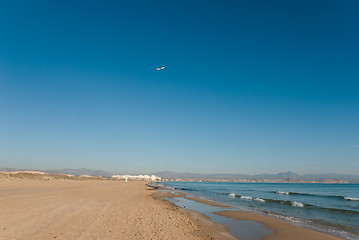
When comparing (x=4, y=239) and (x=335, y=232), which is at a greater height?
(x=4, y=239)

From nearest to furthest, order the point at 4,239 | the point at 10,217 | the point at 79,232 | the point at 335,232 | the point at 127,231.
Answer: the point at 4,239 < the point at 79,232 < the point at 127,231 < the point at 10,217 < the point at 335,232

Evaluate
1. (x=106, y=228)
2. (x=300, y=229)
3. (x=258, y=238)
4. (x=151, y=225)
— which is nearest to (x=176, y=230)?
(x=151, y=225)

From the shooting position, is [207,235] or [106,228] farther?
[207,235]

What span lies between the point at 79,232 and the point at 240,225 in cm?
1166

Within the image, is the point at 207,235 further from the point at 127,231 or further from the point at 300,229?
the point at 300,229

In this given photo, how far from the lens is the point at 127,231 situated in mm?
11070

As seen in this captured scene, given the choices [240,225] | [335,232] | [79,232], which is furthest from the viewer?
[240,225]

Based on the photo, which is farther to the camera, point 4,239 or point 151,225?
point 151,225

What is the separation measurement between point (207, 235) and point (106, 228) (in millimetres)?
5609

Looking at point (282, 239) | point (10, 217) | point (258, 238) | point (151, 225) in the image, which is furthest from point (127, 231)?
point (282, 239)

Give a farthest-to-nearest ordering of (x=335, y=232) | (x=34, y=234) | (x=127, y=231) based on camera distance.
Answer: (x=335, y=232)
(x=127, y=231)
(x=34, y=234)

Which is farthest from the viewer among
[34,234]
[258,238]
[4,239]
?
[258,238]

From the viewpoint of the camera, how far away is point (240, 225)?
650 inches

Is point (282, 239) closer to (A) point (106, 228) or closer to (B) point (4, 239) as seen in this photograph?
(A) point (106, 228)
